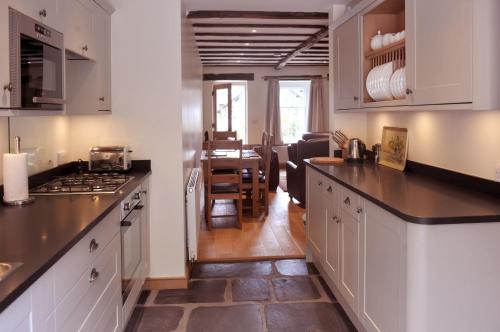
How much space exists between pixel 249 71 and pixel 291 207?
5358mm

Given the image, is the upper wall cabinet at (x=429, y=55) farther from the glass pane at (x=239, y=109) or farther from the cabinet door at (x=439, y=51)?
the glass pane at (x=239, y=109)

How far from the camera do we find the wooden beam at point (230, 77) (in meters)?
10.6

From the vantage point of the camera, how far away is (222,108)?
11.0m

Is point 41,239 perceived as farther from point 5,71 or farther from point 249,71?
point 249,71

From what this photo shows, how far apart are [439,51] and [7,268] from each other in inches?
76.8

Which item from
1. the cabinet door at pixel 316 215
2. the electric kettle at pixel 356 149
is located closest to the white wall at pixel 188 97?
the cabinet door at pixel 316 215

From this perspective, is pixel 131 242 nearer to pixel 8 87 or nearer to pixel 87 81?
pixel 87 81

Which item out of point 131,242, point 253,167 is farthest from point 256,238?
point 131,242

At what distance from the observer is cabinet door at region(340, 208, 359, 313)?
256cm

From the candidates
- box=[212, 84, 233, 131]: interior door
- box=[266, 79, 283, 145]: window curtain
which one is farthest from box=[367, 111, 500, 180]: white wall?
box=[266, 79, 283, 145]: window curtain

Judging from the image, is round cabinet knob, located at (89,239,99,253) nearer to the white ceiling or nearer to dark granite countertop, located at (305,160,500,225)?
→ dark granite countertop, located at (305,160,500,225)

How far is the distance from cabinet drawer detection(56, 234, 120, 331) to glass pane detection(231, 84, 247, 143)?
907 centimetres

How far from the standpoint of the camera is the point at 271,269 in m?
3.95

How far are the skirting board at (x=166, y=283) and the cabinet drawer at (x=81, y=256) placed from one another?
1271 millimetres
